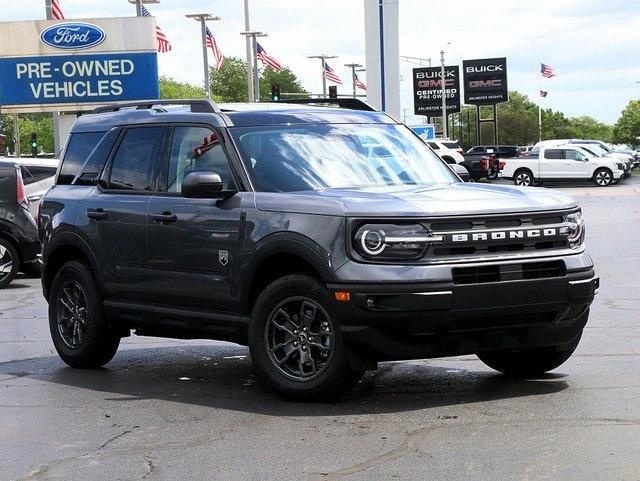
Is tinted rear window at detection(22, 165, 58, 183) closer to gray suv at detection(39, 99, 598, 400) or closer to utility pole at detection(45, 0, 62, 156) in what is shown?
gray suv at detection(39, 99, 598, 400)

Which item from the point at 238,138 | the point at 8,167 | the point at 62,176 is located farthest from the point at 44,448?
the point at 8,167

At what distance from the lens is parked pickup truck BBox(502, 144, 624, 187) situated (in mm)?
56094

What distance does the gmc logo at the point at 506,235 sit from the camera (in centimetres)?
776

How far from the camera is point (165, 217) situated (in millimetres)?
9023

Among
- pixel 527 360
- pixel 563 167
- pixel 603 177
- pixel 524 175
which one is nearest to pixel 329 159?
pixel 527 360

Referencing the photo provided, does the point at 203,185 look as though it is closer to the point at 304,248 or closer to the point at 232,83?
the point at 304,248

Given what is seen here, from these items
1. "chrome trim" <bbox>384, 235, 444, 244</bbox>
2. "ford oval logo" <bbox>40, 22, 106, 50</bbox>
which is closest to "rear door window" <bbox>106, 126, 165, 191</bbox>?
"chrome trim" <bbox>384, 235, 444, 244</bbox>

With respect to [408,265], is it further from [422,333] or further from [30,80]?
[30,80]

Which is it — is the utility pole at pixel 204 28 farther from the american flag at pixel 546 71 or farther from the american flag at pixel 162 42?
the american flag at pixel 546 71

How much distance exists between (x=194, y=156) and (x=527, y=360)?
8.54 feet

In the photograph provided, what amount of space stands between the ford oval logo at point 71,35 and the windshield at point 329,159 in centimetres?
4032

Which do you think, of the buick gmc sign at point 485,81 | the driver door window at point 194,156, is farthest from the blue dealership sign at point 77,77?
the buick gmc sign at point 485,81

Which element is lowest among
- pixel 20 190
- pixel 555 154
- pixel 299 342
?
pixel 555 154

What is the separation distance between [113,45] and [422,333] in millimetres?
42585
